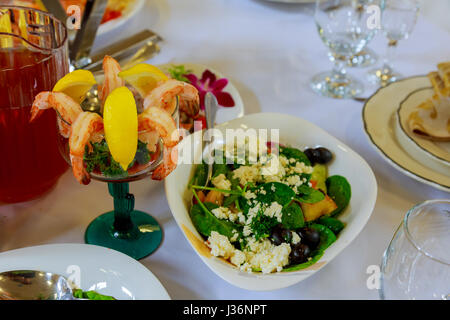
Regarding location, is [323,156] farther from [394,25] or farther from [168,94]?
[394,25]

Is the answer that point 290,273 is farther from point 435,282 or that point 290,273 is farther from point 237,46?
point 237,46

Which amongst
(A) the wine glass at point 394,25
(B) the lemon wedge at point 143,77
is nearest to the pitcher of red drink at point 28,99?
(B) the lemon wedge at point 143,77

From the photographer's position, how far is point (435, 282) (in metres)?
0.57

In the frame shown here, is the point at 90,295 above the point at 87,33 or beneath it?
beneath

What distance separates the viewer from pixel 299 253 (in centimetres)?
72

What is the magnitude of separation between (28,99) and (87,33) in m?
0.50

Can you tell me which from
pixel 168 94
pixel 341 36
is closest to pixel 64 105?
pixel 168 94

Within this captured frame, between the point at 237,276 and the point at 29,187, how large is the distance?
1.37 ft

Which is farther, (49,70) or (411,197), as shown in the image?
(411,197)

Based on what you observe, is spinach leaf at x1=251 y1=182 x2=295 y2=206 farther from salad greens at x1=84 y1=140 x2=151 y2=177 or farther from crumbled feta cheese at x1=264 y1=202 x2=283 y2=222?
salad greens at x1=84 y1=140 x2=151 y2=177

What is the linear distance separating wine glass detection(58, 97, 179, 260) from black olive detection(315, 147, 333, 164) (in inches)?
12.3

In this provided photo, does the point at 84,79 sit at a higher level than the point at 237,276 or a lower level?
higher

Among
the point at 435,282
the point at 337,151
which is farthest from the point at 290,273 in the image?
the point at 337,151

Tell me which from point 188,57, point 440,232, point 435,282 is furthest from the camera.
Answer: point 188,57
